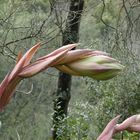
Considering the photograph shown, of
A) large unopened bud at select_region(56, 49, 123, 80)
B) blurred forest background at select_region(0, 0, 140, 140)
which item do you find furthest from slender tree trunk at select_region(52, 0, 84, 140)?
large unopened bud at select_region(56, 49, 123, 80)

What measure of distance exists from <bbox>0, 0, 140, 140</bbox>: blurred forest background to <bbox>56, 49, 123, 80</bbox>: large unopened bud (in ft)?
5.95

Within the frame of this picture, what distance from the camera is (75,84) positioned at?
7562 millimetres

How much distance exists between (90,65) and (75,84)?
7.10 meters

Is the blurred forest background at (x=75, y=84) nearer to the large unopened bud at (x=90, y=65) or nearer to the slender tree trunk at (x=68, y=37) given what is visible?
the slender tree trunk at (x=68, y=37)

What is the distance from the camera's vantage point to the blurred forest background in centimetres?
383

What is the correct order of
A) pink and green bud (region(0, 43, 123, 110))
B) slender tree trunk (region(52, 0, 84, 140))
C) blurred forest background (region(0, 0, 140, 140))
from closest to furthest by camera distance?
pink and green bud (region(0, 43, 123, 110)), blurred forest background (region(0, 0, 140, 140)), slender tree trunk (region(52, 0, 84, 140))

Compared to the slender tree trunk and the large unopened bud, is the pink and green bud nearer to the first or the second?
the large unopened bud

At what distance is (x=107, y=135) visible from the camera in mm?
493

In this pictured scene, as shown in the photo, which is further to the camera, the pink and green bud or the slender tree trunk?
the slender tree trunk

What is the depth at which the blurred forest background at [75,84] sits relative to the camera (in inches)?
151

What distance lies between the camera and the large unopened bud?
0.46 meters

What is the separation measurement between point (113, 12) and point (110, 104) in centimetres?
124

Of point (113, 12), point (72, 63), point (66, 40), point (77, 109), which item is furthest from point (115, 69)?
point (113, 12)

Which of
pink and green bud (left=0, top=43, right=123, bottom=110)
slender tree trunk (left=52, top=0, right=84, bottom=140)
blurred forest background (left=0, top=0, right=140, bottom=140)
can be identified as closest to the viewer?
pink and green bud (left=0, top=43, right=123, bottom=110)
